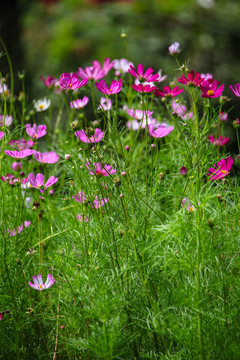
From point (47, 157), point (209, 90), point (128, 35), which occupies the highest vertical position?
point (209, 90)

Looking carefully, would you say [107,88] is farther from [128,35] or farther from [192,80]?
[128,35]

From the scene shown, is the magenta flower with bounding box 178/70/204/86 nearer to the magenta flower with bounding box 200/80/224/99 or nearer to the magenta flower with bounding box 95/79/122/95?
the magenta flower with bounding box 200/80/224/99

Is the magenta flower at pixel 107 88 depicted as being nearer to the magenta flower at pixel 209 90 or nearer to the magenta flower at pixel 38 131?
the magenta flower at pixel 209 90

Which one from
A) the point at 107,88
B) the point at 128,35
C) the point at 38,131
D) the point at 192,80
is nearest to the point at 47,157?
the point at 38,131

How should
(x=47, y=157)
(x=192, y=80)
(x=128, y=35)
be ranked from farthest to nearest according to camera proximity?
(x=128, y=35) < (x=47, y=157) < (x=192, y=80)

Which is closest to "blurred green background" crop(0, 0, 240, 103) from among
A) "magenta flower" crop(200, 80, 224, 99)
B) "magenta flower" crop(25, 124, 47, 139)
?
"magenta flower" crop(25, 124, 47, 139)

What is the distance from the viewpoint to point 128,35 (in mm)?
3070

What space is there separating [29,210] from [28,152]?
0.42m

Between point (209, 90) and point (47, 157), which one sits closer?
point (209, 90)

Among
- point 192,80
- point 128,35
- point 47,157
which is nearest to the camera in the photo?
point 192,80

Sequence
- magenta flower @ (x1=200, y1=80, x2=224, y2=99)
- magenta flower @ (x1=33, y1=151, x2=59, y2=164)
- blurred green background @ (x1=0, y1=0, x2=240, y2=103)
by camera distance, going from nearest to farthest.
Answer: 1. magenta flower @ (x1=200, y1=80, x2=224, y2=99)
2. magenta flower @ (x1=33, y1=151, x2=59, y2=164)
3. blurred green background @ (x1=0, y1=0, x2=240, y2=103)

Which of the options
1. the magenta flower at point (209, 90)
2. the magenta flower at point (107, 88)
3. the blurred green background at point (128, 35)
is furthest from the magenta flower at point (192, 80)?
the blurred green background at point (128, 35)

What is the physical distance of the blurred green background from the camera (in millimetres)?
2869

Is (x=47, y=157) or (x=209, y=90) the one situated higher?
(x=209, y=90)
